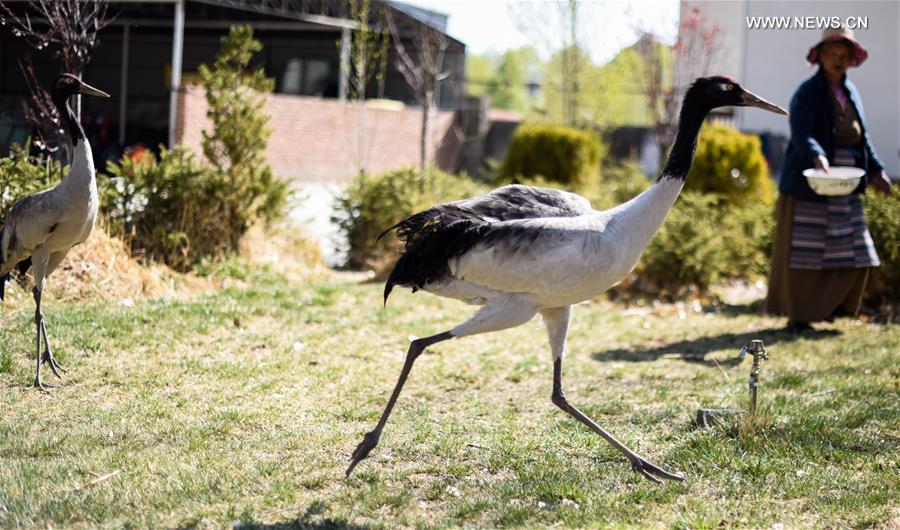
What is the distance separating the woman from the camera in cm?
795

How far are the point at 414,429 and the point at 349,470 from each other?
3.18 ft

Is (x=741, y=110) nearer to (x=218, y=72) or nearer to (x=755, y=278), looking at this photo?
(x=755, y=278)

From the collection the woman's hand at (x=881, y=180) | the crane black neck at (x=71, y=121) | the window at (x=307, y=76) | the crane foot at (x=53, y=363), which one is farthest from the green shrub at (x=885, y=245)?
the window at (x=307, y=76)

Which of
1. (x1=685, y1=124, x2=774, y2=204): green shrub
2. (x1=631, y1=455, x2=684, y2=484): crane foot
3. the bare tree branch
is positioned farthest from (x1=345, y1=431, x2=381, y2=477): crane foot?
(x1=685, y1=124, x2=774, y2=204): green shrub

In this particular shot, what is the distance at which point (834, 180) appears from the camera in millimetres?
7332

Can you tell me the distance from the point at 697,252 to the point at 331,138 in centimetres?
1431

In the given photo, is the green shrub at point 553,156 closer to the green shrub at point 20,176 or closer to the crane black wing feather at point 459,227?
the green shrub at point 20,176

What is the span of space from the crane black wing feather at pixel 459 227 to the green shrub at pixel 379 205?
609 centimetres

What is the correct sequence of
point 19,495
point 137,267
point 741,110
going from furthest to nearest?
point 741,110, point 137,267, point 19,495

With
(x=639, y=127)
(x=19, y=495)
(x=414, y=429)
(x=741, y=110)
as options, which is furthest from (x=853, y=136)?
(x=639, y=127)

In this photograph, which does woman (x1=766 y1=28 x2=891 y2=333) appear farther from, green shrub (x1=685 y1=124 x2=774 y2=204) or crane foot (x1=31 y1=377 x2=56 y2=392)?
crane foot (x1=31 y1=377 x2=56 y2=392)

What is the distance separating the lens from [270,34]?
28422 mm

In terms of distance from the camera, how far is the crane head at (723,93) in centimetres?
479

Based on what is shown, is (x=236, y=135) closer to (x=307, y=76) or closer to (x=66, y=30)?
(x=66, y=30)
